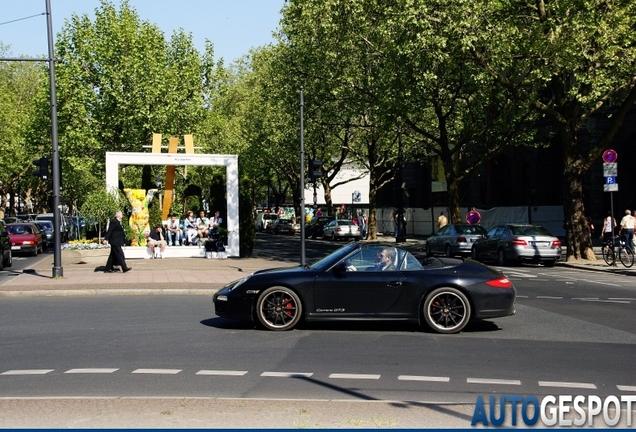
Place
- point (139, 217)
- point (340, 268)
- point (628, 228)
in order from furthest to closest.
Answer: point (139, 217) < point (628, 228) < point (340, 268)

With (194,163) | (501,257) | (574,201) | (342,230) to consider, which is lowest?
(501,257)

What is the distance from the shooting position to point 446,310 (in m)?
12.8

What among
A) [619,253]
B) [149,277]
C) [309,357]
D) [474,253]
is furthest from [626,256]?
[309,357]

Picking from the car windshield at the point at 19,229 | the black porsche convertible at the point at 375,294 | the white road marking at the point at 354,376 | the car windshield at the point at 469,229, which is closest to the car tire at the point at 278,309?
the black porsche convertible at the point at 375,294

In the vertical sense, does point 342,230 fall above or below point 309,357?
above

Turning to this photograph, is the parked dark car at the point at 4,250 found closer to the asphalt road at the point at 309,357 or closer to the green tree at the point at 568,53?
the asphalt road at the point at 309,357

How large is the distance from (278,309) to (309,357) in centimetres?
235

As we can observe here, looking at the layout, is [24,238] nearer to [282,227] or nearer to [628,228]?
[628,228]

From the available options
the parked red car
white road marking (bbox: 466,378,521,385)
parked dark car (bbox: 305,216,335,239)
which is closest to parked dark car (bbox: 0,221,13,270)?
the parked red car

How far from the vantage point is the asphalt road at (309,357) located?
8.75 meters

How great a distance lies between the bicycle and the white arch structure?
13.5 metres

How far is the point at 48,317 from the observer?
592 inches

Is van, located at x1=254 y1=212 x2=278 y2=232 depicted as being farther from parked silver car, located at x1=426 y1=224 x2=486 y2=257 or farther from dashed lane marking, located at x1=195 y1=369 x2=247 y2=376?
dashed lane marking, located at x1=195 y1=369 x2=247 y2=376

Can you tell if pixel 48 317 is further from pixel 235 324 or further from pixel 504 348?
pixel 504 348
